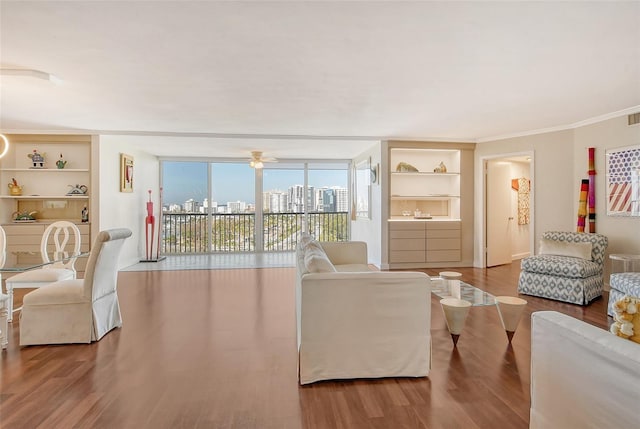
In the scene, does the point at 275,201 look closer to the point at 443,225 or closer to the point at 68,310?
the point at 443,225

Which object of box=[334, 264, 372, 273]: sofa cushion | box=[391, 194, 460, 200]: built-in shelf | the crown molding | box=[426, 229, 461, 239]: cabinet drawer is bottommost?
box=[334, 264, 372, 273]: sofa cushion

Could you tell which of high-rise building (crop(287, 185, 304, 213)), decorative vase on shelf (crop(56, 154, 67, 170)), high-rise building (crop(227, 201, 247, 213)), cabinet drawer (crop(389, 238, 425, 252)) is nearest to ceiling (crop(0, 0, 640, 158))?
decorative vase on shelf (crop(56, 154, 67, 170))

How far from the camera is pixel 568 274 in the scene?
3.91 meters

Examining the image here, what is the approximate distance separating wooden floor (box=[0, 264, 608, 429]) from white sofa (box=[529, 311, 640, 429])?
0.53 metres

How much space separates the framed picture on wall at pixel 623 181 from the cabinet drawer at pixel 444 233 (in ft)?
7.11

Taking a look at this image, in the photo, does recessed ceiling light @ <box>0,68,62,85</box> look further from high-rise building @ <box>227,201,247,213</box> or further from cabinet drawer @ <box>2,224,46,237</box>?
high-rise building @ <box>227,201,247,213</box>

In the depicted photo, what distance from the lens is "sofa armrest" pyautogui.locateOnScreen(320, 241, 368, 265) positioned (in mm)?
4039

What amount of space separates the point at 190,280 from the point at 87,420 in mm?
3442

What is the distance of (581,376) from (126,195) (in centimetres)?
699

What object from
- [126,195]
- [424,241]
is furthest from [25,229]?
[424,241]

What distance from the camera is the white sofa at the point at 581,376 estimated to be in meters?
1.04

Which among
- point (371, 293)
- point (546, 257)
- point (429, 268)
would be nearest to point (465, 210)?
point (429, 268)

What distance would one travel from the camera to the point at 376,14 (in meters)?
2.09

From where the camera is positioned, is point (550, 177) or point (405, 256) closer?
point (550, 177)
